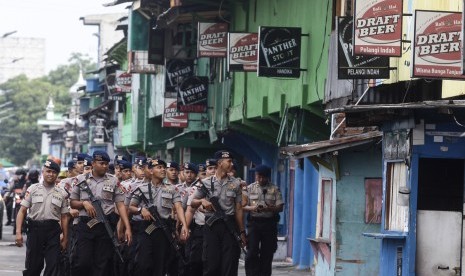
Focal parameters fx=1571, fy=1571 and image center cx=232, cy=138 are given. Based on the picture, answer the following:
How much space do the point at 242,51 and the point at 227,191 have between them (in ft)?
31.3

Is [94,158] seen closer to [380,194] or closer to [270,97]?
[380,194]

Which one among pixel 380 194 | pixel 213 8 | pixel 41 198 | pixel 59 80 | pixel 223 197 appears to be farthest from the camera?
pixel 59 80

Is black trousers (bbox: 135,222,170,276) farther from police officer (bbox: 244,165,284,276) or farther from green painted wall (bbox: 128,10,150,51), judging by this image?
green painted wall (bbox: 128,10,150,51)

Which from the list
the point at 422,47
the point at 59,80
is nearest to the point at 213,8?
the point at 422,47

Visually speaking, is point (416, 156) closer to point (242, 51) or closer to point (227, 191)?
point (227, 191)

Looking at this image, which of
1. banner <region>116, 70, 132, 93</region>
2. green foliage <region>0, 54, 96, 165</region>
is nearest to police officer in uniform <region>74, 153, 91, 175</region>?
banner <region>116, 70, 132, 93</region>

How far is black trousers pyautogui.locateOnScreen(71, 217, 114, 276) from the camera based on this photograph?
21781 mm

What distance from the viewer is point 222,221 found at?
76.3ft

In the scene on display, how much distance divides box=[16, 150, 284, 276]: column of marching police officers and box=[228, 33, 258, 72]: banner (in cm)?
594

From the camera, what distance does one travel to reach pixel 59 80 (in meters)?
185

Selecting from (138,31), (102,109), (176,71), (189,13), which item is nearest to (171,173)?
(189,13)

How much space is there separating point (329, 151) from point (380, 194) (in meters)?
1.20

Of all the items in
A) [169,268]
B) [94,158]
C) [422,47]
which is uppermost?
[422,47]

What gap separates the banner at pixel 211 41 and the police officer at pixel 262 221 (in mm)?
11016
